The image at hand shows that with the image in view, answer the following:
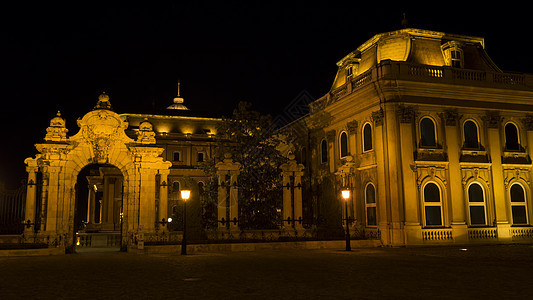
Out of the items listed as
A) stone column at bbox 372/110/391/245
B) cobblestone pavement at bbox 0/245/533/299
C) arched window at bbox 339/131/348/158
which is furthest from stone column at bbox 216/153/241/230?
arched window at bbox 339/131/348/158

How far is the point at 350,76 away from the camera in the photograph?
123ft

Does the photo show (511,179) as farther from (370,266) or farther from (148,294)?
(148,294)

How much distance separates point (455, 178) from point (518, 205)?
17.2ft

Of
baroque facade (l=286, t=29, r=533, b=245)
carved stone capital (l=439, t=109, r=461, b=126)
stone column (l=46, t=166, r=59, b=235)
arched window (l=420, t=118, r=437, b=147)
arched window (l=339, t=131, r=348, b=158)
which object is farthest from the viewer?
arched window (l=339, t=131, r=348, b=158)

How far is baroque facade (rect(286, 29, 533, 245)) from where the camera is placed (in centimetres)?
3000

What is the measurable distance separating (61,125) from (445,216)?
73.7ft

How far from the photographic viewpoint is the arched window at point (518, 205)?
106 feet

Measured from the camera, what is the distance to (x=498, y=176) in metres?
31.9

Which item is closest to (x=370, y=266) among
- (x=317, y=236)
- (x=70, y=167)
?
(x=317, y=236)

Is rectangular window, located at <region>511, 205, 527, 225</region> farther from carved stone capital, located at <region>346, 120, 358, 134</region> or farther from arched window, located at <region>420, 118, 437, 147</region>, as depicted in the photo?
carved stone capital, located at <region>346, 120, 358, 134</region>

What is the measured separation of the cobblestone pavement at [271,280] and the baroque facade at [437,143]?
11898 mm

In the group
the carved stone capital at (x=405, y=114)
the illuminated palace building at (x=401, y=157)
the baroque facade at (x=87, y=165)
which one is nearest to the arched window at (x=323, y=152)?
the illuminated palace building at (x=401, y=157)

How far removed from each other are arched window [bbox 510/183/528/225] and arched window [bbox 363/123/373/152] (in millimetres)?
9554

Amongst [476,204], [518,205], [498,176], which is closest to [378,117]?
[476,204]
